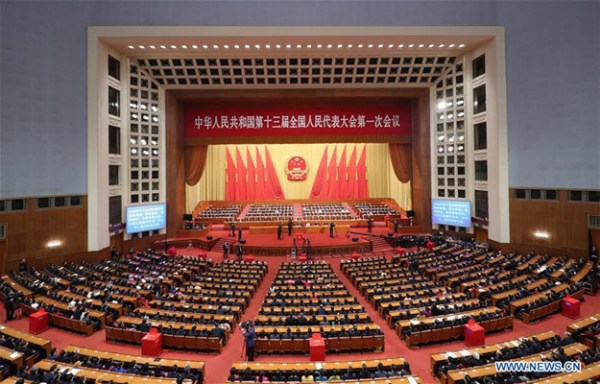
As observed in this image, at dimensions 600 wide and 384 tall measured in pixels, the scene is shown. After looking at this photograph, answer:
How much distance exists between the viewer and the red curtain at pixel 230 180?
3303 cm

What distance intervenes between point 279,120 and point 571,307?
20.2 meters

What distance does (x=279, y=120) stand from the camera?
25062 millimetres

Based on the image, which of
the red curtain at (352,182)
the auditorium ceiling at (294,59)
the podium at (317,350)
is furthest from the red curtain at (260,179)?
the podium at (317,350)

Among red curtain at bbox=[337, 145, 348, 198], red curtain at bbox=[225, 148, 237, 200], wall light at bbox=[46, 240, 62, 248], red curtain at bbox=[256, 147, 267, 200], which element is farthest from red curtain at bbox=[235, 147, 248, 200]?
wall light at bbox=[46, 240, 62, 248]

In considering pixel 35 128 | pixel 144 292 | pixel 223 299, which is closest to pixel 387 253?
pixel 223 299

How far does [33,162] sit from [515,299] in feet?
68.6

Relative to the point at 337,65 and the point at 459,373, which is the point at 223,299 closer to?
the point at 459,373

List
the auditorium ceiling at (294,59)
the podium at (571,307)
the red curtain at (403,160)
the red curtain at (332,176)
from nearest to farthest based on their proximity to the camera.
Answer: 1. the podium at (571,307)
2. the auditorium ceiling at (294,59)
3. the red curtain at (403,160)
4. the red curtain at (332,176)

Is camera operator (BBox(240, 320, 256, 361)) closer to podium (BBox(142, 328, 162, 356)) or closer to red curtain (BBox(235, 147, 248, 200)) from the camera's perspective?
podium (BBox(142, 328, 162, 356))

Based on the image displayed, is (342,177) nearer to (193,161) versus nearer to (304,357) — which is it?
(193,161)

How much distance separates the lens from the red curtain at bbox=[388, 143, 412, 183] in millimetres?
26156

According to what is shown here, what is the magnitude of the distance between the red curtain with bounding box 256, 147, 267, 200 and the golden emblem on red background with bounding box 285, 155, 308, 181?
2.51m

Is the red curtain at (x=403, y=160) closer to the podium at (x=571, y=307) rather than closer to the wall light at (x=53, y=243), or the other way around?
the podium at (x=571, y=307)

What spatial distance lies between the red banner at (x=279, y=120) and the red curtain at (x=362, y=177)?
316 inches
